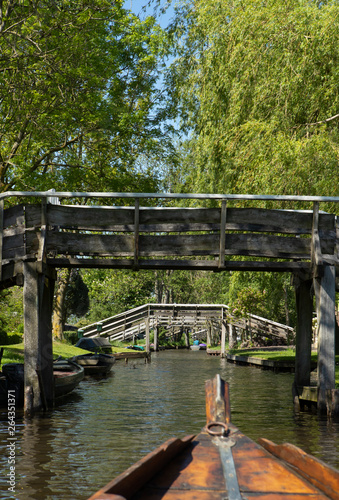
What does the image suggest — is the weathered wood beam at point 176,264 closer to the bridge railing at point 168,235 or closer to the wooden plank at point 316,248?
the bridge railing at point 168,235

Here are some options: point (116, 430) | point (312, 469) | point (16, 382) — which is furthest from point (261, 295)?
point (312, 469)

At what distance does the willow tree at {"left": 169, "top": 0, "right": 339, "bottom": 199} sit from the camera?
50.6ft

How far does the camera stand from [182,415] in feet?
42.1

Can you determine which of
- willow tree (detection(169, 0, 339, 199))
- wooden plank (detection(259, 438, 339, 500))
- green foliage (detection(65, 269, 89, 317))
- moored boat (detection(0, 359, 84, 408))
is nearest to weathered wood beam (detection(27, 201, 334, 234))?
willow tree (detection(169, 0, 339, 199))

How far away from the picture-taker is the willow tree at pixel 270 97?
607 inches

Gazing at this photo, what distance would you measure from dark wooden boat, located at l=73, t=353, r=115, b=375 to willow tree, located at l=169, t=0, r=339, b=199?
8.47 meters

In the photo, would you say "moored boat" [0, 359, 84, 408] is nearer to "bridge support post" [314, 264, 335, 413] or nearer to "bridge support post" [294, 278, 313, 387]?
"bridge support post" [294, 278, 313, 387]

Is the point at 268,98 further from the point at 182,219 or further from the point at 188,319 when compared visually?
the point at 188,319

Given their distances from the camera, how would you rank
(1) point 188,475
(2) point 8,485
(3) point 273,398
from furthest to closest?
(3) point 273,398 < (2) point 8,485 < (1) point 188,475

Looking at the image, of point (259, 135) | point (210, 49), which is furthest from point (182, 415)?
point (210, 49)

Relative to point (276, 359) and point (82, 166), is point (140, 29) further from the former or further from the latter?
point (276, 359)

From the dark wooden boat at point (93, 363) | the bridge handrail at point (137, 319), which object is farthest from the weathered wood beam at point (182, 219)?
the bridge handrail at point (137, 319)

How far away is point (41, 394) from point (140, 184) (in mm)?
13947

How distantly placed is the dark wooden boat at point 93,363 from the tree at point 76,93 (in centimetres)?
665
